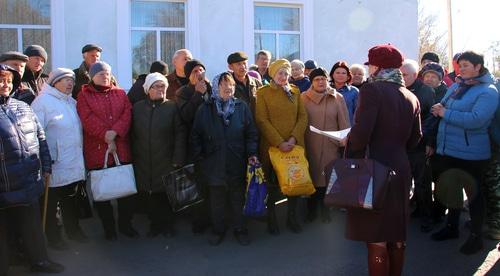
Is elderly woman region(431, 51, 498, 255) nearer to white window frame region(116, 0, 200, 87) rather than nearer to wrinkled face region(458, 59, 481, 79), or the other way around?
wrinkled face region(458, 59, 481, 79)

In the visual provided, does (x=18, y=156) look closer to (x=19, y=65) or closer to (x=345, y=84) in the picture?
(x=19, y=65)

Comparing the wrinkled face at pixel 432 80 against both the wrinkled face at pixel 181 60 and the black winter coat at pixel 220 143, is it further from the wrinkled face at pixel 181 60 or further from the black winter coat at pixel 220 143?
the wrinkled face at pixel 181 60

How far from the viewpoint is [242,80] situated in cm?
553

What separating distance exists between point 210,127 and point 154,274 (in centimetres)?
156

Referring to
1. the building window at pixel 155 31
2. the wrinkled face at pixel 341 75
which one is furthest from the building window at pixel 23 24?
the wrinkled face at pixel 341 75

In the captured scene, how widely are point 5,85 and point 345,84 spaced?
12.8 feet

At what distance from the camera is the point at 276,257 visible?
185 inches

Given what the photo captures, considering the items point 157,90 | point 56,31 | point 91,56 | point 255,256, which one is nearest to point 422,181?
point 255,256

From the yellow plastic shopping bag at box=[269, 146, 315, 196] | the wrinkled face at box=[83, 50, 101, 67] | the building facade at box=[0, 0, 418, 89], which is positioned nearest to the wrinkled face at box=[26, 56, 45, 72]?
the wrinkled face at box=[83, 50, 101, 67]

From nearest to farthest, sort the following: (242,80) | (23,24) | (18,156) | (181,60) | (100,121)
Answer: (18,156), (100,121), (242,80), (181,60), (23,24)

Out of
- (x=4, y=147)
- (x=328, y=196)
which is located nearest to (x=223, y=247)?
(x=328, y=196)

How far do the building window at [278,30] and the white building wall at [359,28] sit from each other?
0.44 meters

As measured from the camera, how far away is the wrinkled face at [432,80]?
593 centimetres

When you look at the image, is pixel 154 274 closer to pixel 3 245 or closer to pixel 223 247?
pixel 223 247
